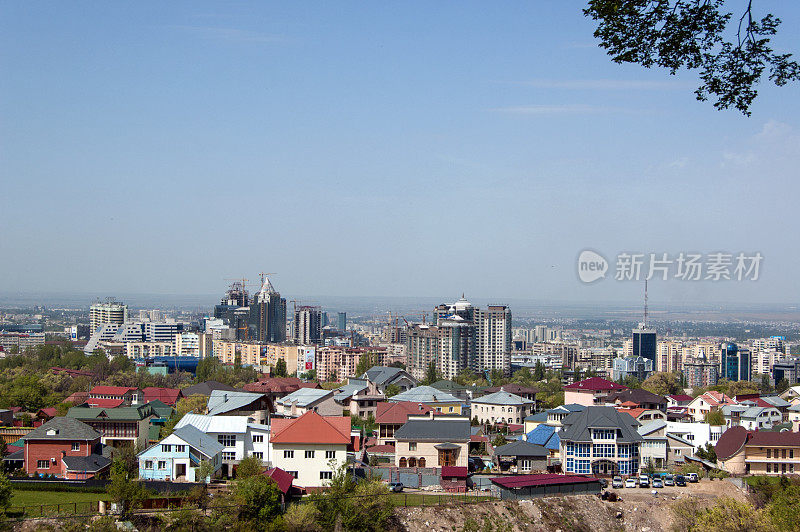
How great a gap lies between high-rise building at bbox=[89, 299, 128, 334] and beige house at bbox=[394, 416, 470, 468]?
266ft

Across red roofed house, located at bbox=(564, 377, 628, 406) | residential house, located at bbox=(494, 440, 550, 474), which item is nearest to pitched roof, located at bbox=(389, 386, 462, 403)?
red roofed house, located at bbox=(564, 377, 628, 406)

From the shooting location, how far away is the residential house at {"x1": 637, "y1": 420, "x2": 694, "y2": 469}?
20.7 m

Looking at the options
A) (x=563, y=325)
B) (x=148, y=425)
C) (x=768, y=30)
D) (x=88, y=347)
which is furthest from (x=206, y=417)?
(x=563, y=325)

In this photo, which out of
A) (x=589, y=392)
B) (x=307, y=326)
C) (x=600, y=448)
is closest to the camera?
(x=600, y=448)

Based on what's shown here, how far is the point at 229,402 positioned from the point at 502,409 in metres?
9.63

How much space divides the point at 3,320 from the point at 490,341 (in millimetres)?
97061

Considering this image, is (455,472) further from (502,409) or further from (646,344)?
(646,344)

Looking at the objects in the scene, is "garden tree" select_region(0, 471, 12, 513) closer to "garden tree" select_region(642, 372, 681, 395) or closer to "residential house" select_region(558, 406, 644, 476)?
"residential house" select_region(558, 406, 644, 476)

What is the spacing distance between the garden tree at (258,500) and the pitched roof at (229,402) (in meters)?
7.24

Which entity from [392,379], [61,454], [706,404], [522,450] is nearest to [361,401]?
[392,379]

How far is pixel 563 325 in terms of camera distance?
13012cm

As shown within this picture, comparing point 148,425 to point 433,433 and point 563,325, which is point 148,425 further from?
point 563,325

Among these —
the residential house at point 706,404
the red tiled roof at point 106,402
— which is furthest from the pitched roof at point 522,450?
the red tiled roof at point 106,402

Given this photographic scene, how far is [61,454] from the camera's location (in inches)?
722
